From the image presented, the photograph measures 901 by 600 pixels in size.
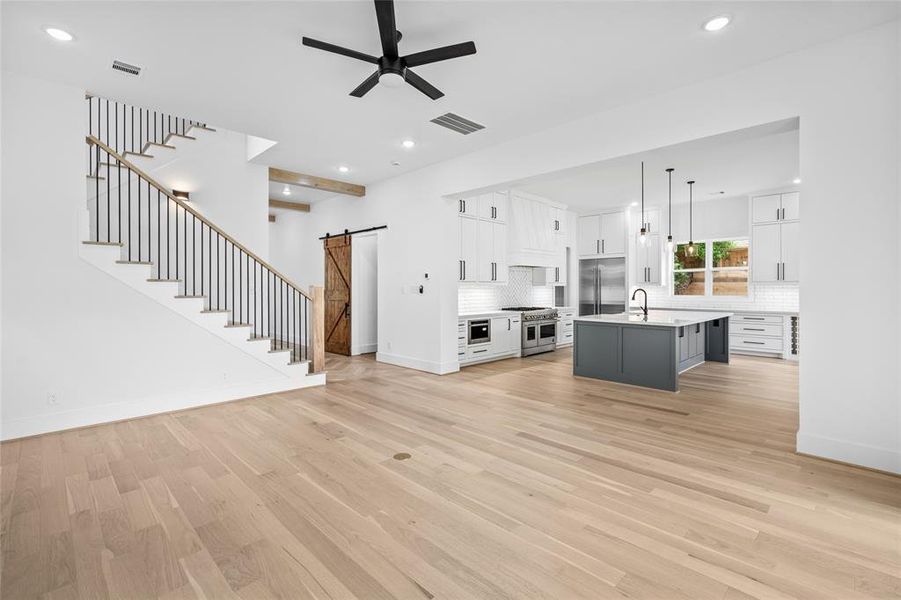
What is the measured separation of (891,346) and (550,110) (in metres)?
3.30

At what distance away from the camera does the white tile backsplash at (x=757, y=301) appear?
7672mm

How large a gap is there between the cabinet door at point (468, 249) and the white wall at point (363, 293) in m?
1.95

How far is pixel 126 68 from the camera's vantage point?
3.40 metres

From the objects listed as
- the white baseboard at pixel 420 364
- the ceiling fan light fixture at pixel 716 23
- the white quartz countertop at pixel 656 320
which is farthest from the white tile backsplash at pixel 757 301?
the ceiling fan light fixture at pixel 716 23

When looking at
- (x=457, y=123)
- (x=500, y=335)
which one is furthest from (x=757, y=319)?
(x=457, y=123)

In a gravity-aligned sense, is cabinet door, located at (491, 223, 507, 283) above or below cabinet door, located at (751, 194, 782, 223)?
below

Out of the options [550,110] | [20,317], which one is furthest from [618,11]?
[20,317]

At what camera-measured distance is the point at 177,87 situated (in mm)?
3695

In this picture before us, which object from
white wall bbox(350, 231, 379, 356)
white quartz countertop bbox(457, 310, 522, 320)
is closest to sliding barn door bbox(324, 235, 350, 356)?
white wall bbox(350, 231, 379, 356)

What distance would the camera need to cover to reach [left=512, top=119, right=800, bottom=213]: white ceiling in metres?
4.16

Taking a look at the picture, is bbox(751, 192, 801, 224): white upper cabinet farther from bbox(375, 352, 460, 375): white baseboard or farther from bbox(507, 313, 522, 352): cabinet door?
bbox(375, 352, 460, 375): white baseboard

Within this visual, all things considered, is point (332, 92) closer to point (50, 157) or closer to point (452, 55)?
point (452, 55)

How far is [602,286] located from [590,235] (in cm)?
125

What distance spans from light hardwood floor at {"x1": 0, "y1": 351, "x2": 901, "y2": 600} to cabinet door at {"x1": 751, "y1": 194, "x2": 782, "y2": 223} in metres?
4.93
